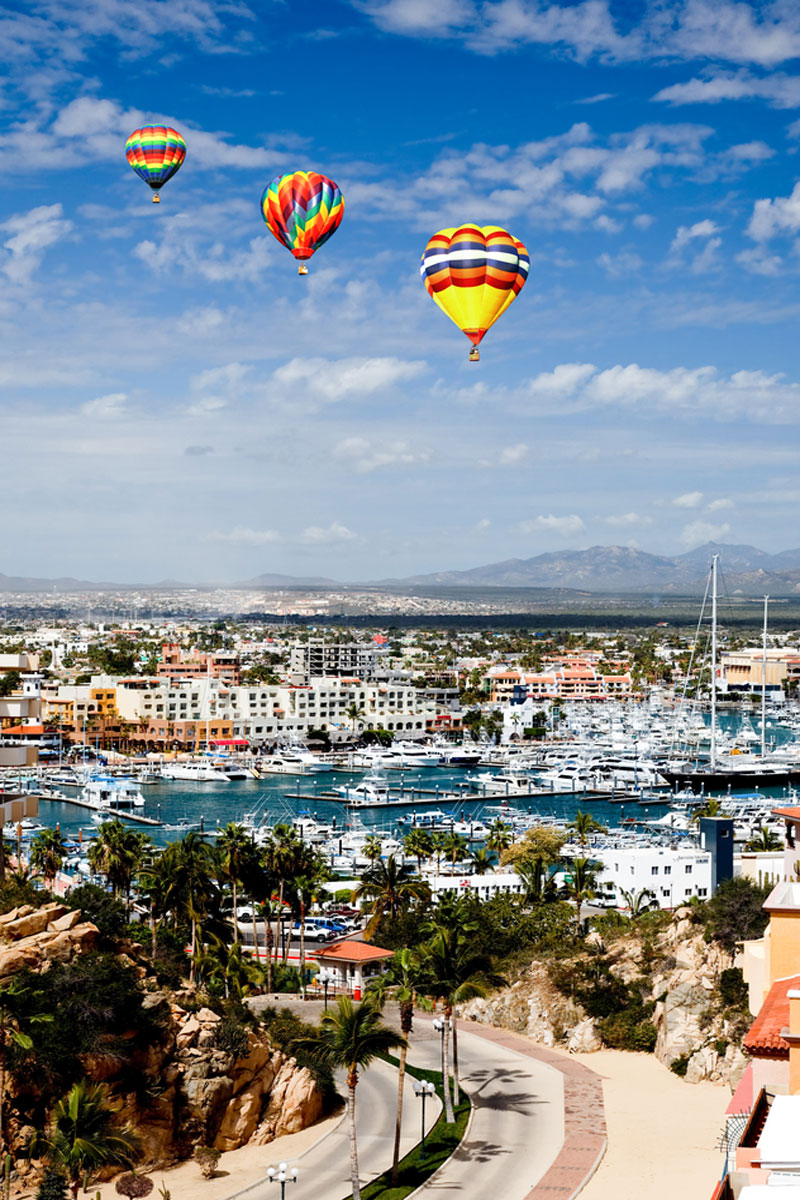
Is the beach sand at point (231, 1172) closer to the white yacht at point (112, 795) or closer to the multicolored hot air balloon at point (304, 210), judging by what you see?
the multicolored hot air balloon at point (304, 210)

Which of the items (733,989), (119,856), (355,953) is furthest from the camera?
(119,856)

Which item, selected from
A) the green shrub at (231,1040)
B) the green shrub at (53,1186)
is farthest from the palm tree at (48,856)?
the green shrub at (53,1186)

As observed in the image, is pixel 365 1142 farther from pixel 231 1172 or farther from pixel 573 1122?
pixel 573 1122

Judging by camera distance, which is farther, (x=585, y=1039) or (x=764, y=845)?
(x=764, y=845)

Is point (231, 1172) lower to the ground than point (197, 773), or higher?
higher

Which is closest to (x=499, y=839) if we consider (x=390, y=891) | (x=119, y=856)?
(x=390, y=891)

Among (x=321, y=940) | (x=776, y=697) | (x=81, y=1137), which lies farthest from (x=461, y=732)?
(x=81, y=1137)

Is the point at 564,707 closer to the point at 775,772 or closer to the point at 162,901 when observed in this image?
the point at 775,772
